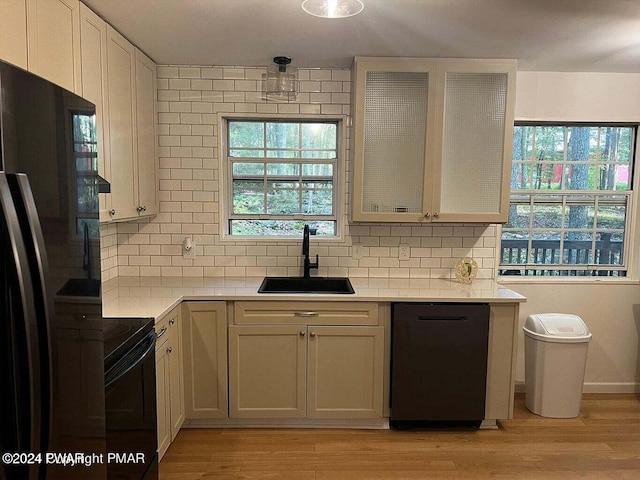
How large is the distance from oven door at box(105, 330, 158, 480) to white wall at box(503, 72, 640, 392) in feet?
8.68

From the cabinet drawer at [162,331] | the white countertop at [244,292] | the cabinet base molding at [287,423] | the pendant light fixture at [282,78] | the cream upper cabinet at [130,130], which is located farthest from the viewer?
the pendant light fixture at [282,78]

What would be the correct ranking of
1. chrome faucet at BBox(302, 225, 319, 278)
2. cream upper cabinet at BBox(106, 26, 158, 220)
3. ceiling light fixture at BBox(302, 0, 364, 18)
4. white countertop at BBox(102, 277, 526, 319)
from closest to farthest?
1. ceiling light fixture at BBox(302, 0, 364, 18)
2. cream upper cabinet at BBox(106, 26, 158, 220)
3. white countertop at BBox(102, 277, 526, 319)
4. chrome faucet at BBox(302, 225, 319, 278)

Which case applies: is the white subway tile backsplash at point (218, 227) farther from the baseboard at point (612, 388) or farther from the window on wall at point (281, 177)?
the baseboard at point (612, 388)

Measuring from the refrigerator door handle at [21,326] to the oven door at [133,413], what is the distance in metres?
0.71

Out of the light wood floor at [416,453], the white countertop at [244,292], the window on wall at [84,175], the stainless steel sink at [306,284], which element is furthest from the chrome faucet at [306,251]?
the window on wall at [84,175]

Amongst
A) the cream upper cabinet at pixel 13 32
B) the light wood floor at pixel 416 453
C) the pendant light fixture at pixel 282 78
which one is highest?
the pendant light fixture at pixel 282 78

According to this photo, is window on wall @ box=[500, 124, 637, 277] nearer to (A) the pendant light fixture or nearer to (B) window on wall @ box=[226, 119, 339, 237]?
(B) window on wall @ box=[226, 119, 339, 237]

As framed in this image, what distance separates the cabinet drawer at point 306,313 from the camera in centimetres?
280

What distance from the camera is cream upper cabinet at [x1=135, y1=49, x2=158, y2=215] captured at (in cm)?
285

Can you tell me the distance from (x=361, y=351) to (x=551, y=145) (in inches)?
84.1

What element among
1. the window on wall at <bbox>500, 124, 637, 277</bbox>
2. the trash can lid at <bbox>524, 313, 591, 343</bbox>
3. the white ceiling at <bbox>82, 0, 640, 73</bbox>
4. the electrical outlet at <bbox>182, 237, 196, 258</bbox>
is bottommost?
the trash can lid at <bbox>524, 313, 591, 343</bbox>

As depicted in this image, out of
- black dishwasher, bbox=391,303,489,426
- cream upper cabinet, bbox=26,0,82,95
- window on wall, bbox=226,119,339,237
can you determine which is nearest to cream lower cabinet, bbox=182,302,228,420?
window on wall, bbox=226,119,339,237

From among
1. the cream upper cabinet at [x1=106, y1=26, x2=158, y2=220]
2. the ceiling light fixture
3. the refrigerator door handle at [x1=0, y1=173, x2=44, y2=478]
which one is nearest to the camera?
the refrigerator door handle at [x1=0, y1=173, x2=44, y2=478]

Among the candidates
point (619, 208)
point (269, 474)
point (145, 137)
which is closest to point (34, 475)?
point (269, 474)
